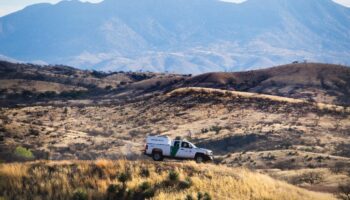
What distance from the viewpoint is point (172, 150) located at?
29.2 metres

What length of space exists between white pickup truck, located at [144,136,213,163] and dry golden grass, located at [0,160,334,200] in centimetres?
708

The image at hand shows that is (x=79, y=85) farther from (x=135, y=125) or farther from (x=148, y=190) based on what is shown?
(x=148, y=190)

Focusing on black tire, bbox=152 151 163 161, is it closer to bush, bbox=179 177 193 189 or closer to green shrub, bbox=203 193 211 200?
bush, bbox=179 177 193 189

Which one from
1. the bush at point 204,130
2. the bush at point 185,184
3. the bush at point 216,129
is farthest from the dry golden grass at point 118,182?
the bush at point 204,130

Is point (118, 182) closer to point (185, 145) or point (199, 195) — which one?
point (199, 195)

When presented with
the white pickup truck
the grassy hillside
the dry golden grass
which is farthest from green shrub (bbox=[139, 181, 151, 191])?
the grassy hillside

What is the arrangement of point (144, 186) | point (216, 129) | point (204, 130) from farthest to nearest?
point (204, 130), point (216, 129), point (144, 186)

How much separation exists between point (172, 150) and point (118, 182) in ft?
32.2

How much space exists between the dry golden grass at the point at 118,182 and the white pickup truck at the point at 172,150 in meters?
7.08

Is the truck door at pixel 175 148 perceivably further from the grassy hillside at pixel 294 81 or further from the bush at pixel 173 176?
the grassy hillside at pixel 294 81

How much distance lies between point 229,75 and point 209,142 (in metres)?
72.8

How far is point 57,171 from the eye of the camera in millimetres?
20375

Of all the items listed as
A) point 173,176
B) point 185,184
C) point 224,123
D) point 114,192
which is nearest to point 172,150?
point 173,176

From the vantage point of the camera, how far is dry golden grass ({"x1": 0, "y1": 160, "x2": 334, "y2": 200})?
18.7 meters
